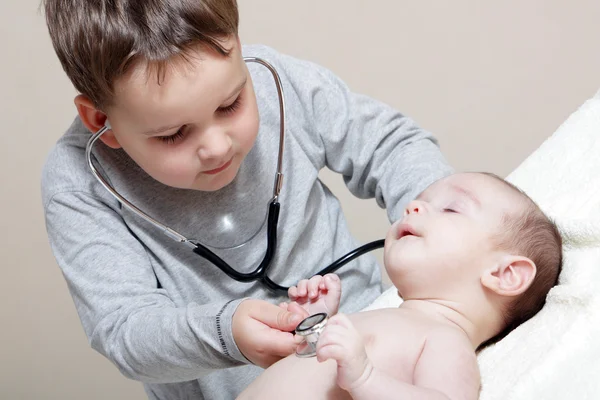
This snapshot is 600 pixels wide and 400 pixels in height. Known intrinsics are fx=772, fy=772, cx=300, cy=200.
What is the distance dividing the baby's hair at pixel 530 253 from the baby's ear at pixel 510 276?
2 cm

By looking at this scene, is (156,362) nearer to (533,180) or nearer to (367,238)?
(533,180)

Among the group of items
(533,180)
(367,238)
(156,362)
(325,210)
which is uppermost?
(533,180)

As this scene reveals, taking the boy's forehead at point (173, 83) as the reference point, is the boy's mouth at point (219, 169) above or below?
below

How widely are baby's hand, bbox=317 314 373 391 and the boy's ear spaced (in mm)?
501

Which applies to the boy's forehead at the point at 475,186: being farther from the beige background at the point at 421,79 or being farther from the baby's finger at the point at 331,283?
the beige background at the point at 421,79

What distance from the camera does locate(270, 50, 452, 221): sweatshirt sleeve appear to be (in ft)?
4.41

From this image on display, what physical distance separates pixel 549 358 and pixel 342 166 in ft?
1.98

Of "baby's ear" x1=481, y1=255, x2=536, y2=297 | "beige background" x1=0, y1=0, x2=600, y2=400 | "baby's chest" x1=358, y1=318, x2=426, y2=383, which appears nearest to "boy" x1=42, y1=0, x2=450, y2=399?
"baby's chest" x1=358, y1=318, x2=426, y2=383

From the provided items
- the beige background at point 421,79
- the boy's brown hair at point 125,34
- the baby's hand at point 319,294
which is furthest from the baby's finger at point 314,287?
the beige background at point 421,79

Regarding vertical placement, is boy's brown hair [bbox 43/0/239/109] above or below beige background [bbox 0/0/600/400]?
above

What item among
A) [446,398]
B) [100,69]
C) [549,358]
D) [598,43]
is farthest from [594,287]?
[598,43]

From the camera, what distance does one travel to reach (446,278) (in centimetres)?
99

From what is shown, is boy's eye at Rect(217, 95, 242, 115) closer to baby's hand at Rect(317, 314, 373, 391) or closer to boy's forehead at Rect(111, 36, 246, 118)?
boy's forehead at Rect(111, 36, 246, 118)

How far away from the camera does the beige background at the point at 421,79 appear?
6.87 ft
